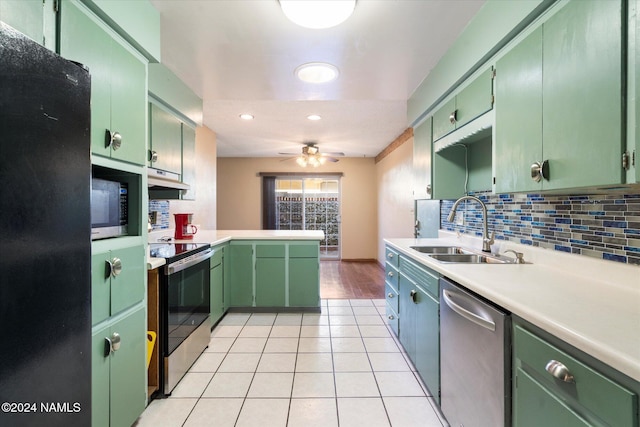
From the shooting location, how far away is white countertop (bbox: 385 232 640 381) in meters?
0.69

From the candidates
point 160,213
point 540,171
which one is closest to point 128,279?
point 160,213

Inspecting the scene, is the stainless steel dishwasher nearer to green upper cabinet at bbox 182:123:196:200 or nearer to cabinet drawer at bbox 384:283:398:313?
cabinet drawer at bbox 384:283:398:313

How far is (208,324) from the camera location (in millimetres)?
2484

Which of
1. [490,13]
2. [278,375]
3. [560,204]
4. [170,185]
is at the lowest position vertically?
[278,375]

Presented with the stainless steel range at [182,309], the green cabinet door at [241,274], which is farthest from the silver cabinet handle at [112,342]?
the green cabinet door at [241,274]

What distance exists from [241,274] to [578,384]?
2903mm

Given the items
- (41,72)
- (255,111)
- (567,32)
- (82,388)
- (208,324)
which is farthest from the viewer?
(255,111)

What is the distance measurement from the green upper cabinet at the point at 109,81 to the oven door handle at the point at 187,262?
681 millimetres

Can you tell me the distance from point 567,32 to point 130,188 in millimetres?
2113

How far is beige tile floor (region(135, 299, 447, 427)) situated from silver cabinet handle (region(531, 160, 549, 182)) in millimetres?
1375

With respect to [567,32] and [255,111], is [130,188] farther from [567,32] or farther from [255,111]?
[255,111]

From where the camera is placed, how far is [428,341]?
1.77m

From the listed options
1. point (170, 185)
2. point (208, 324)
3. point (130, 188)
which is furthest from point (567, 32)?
point (208, 324)

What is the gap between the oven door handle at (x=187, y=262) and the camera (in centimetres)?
178
